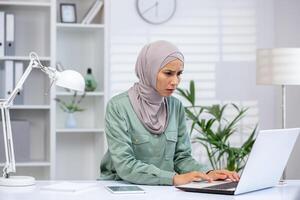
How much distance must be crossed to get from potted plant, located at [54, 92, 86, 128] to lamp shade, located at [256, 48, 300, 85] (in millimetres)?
1367

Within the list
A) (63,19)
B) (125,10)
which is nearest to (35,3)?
(63,19)

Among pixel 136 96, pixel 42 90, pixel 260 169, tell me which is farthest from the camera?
pixel 42 90

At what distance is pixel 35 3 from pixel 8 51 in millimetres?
388

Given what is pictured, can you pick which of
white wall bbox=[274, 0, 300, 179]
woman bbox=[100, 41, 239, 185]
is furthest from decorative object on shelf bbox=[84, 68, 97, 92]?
woman bbox=[100, 41, 239, 185]

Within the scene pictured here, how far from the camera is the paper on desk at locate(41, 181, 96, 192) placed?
2282mm

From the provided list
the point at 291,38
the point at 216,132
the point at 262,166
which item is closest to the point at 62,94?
the point at 216,132

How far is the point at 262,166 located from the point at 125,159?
0.57m

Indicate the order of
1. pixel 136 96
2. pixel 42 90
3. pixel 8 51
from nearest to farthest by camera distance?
pixel 136 96, pixel 8 51, pixel 42 90

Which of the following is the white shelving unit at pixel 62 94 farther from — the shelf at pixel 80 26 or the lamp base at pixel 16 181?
the lamp base at pixel 16 181

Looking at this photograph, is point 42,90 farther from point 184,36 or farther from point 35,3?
point 184,36

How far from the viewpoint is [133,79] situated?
4535mm

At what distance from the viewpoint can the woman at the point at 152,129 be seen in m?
2.49

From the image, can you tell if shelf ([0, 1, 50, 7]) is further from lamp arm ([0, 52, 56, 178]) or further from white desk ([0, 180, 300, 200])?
white desk ([0, 180, 300, 200])

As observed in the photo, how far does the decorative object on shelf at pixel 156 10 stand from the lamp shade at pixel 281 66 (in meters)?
1.04
